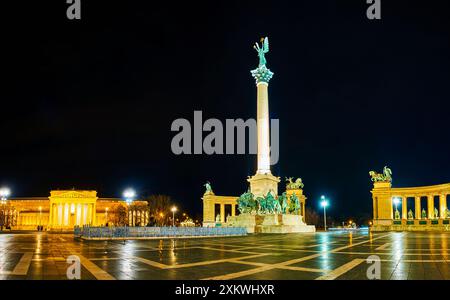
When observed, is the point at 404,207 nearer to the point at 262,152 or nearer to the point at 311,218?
the point at 311,218

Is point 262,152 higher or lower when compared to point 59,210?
higher

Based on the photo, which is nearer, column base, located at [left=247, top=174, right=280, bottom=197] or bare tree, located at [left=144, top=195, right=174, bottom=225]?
column base, located at [left=247, top=174, right=280, bottom=197]

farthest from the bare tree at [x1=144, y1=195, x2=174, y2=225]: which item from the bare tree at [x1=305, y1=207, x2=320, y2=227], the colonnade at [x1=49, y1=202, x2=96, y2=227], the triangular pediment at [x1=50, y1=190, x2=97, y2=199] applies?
the bare tree at [x1=305, y1=207, x2=320, y2=227]

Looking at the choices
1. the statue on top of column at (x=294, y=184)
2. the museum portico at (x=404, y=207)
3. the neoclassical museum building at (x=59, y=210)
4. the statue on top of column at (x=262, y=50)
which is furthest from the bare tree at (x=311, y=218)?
the statue on top of column at (x=262, y=50)

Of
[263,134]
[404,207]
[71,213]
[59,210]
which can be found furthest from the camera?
[71,213]

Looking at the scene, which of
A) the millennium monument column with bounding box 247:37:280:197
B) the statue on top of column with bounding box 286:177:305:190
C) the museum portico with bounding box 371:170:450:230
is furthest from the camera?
the statue on top of column with bounding box 286:177:305:190

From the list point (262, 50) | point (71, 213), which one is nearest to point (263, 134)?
point (262, 50)

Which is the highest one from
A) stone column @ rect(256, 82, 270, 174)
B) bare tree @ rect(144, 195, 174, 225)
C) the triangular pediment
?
stone column @ rect(256, 82, 270, 174)

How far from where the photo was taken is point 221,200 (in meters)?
101

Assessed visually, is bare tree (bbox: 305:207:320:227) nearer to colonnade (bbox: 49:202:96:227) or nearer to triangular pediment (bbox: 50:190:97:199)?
colonnade (bbox: 49:202:96:227)

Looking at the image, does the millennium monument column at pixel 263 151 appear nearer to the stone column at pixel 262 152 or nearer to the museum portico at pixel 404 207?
the stone column at pixel 262 152
